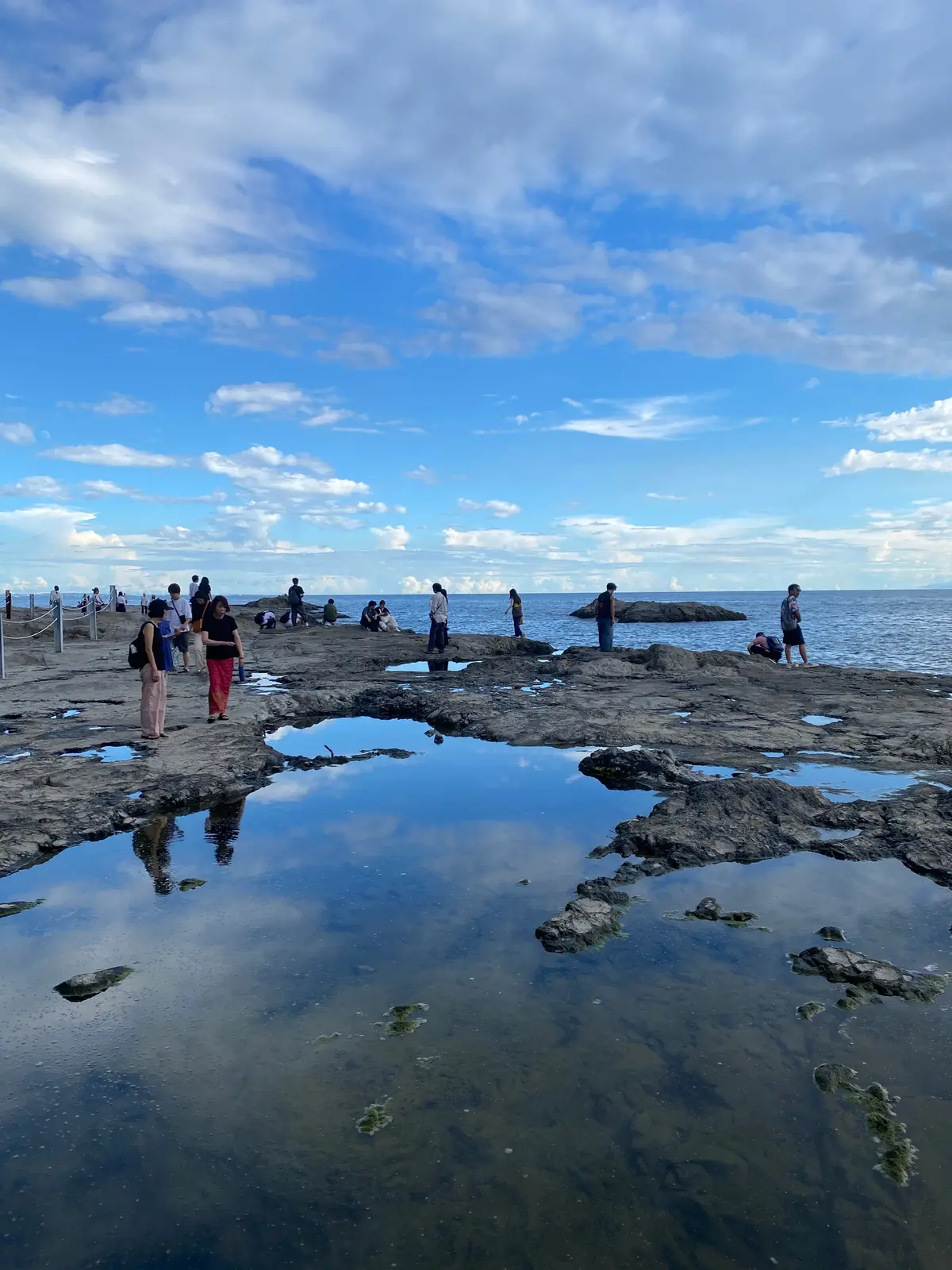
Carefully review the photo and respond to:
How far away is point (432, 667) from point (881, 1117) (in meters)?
17.9

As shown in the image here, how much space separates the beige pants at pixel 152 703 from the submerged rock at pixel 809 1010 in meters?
8.68

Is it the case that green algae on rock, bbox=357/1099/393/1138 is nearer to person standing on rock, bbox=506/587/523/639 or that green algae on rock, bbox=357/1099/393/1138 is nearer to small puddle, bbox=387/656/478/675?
small puddle, bbox=387/656/478/675

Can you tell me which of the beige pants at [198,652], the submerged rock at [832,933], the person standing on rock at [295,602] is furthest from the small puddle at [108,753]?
the person standing on rock at [295,602]

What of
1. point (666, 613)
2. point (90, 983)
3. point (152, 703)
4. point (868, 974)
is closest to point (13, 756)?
point (152, 703)

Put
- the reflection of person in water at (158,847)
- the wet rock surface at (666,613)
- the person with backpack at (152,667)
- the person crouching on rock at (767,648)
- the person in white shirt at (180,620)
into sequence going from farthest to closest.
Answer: the wet rock surface at (666,613), the person crouching on rock at (767,648), the person in white shirt at (180,620), the person with backpack at (152,667), the reflection of person in water at (158,847)

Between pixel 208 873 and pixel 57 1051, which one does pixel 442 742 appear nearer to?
pixel 208 873

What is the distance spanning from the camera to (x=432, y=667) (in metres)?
21.1

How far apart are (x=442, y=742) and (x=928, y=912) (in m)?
7.24

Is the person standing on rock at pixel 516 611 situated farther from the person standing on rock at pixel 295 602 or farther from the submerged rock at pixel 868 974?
the submerged rock at pixel 868 974

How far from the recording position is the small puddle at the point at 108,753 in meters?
9.64

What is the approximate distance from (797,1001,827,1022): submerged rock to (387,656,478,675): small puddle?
15.1 meters

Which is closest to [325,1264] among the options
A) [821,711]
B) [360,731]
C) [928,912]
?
[928,912]

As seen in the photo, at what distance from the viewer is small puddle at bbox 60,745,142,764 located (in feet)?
31.6

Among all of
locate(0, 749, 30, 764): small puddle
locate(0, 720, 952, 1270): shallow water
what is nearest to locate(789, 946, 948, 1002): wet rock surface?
locate(0, 720, 952, 1270): shallow water
